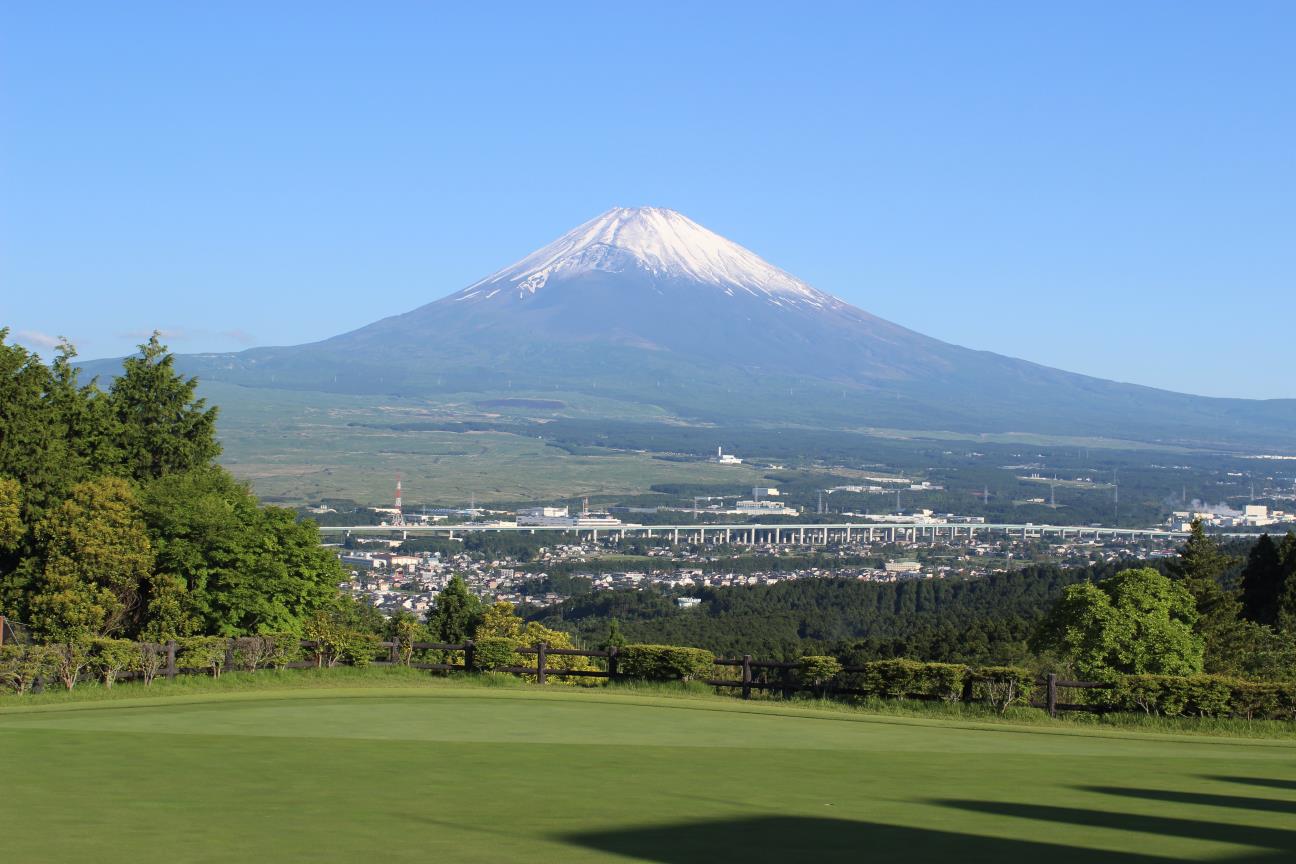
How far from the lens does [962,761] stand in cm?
1777

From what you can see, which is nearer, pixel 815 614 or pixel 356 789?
pixel 356 789

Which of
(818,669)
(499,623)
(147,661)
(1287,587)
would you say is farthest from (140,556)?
(1287,587)

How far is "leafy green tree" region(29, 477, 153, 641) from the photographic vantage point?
32406mm

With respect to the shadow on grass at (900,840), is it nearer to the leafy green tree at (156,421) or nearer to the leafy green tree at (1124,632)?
the leafy green tree at (1124,632)

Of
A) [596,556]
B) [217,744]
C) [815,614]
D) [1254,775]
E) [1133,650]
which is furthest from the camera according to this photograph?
[596,556]

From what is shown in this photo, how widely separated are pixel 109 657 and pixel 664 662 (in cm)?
950

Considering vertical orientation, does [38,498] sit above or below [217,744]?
above

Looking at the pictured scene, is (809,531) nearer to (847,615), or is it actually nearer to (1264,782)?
(847,615)

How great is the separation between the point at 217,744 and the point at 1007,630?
49043mm

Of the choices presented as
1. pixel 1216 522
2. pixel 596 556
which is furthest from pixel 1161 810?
pixel 1216 522

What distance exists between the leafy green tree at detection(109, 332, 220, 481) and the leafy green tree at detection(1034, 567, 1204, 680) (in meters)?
23.2

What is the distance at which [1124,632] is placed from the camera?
38531 mm

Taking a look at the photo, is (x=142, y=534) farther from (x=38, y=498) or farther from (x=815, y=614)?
(x=815, y=614)

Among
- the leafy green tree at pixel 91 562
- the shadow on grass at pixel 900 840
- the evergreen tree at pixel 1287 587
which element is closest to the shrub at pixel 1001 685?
the shadow on grass at pixel 900 840
